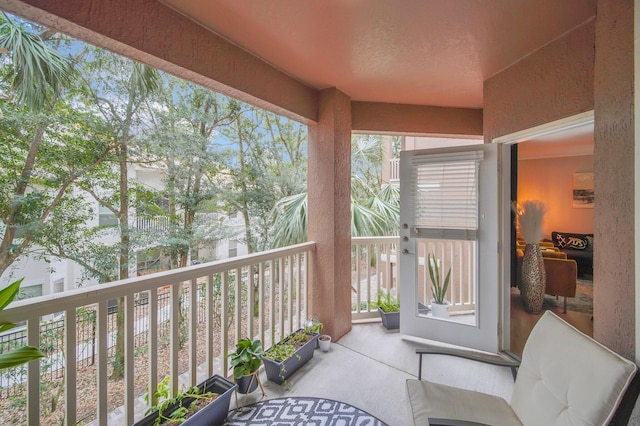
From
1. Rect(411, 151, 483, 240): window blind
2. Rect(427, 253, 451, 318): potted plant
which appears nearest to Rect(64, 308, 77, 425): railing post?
Rect(411, 151, 483, 240): window blind

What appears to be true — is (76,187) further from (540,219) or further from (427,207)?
(540,219)

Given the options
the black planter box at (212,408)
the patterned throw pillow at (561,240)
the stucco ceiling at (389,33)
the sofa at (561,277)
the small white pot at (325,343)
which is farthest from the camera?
the patterned throw pillow at (561,240)

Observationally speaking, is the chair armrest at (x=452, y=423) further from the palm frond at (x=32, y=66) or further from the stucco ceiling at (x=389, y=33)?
the palm frond at (x=32, y=66)

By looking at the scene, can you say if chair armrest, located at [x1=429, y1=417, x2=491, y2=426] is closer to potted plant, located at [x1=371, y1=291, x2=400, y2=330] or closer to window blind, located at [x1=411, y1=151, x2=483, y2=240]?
window blind, located at [x1=411, y1=151, x2=483, y2=240]

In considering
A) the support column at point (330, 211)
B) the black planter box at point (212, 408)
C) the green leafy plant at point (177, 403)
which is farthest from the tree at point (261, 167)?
the green leafy plant at point (177, 403)

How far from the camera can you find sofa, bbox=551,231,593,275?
461 centimetres

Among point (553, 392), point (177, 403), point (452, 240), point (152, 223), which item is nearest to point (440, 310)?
point (452, 240)

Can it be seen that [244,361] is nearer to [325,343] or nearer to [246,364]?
[246,364]

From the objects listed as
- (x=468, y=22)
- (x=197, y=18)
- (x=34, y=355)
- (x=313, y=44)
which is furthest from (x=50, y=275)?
(x=468, y=22)

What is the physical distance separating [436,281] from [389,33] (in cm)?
242

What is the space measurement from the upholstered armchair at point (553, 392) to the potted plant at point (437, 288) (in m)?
1.38

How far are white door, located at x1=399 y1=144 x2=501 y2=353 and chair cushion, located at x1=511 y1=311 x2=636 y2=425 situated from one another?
116 centimetres

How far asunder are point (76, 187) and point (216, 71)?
5.48 ft

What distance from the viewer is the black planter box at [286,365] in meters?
2.07
